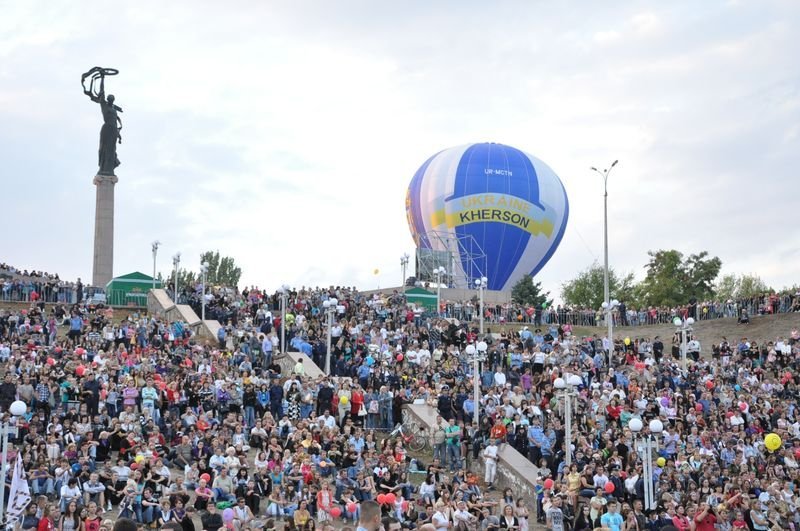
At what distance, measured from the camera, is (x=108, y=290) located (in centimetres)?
4172

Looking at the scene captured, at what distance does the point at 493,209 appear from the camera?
58344 millimetres

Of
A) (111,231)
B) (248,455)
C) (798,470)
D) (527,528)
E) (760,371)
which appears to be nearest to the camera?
(527,528)

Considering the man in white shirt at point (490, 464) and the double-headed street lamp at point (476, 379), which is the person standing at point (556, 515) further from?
the double-headed street lamp at point (476, 379)

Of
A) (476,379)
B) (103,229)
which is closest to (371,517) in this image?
(476,379)

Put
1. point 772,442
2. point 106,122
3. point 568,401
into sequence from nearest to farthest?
1. point 568,401
2. point 772,442
3. point 106,122

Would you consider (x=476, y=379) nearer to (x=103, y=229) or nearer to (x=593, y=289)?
(x=103, y=229)

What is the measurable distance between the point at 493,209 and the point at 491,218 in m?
0.48

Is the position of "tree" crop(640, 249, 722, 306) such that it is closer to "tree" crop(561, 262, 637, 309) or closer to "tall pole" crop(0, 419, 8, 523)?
"tree" crop(561, 262, 637, 309)

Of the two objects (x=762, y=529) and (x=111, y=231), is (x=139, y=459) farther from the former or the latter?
(x=111, y=231)

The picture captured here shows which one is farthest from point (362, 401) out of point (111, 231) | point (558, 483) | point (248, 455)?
point (111, 231)

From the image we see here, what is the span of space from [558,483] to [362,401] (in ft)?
19.8

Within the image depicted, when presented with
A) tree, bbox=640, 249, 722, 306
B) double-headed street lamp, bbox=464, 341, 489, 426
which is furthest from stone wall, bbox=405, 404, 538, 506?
tree, bbox=640, 249, 722, 306

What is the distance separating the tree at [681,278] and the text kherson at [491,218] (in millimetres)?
17361

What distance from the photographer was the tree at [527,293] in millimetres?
58125
